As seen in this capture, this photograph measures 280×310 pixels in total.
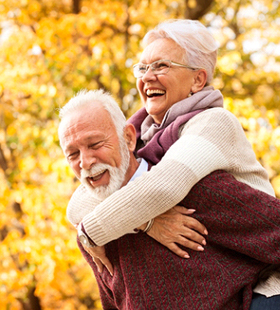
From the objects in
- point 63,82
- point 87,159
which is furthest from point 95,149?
point 63,82

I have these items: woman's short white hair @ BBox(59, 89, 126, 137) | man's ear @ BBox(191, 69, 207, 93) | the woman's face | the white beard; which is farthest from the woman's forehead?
the white beard

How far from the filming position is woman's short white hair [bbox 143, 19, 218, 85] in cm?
195

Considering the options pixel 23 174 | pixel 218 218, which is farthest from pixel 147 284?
pixel 23 174

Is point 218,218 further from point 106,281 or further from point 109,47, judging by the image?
point 109,47

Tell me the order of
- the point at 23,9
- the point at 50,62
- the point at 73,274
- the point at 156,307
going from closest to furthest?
1. the point at 156,307
2. the point at 50,62
3. the point at 23,9
4. the point at 73,274

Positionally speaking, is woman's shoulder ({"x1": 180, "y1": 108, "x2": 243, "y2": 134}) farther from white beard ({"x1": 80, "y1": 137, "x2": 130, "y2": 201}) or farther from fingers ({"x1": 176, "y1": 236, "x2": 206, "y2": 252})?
fingers ({"x1": 176, "y1": 236, "x2": 206, "y2": 252})

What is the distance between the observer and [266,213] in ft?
5.38

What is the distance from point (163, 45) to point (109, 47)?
3.19m

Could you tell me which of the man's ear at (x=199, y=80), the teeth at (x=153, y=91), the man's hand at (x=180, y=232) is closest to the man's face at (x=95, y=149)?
the man's hand at (x=180, y=232)

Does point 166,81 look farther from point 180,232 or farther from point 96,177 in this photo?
point 180,232


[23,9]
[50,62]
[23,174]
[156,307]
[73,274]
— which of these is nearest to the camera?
[156,307]

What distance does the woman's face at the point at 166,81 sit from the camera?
1.95m

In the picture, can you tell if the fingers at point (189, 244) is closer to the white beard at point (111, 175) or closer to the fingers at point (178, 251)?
the fingers at point (178, 251)

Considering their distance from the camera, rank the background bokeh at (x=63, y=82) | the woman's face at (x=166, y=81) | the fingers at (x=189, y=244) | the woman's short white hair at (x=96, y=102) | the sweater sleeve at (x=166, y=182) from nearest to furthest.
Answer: the sweater sleeve at (x=166, y=182) → the fingers at (x=189, y=244) → the woman's short white hair at (x=96, y=102) → the woman's face at (x=166, y=81) → the background bokeh at (x=63, y=82)
